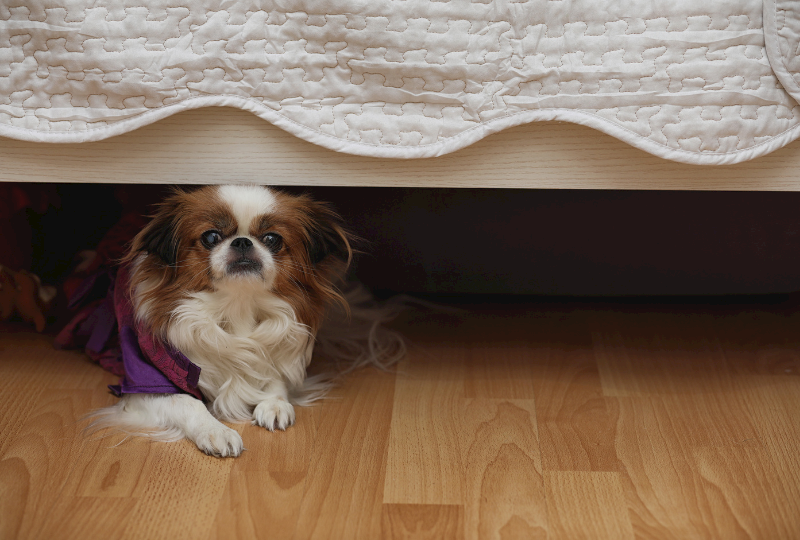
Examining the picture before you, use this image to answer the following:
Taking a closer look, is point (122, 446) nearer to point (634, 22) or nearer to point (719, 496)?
point (719, 496)

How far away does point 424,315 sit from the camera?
1997 millimetres

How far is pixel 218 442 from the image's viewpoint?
1334 mm

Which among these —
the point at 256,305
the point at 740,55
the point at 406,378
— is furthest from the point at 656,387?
the point at 256,305

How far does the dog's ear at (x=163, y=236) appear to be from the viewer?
142cm

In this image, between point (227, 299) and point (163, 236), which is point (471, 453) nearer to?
point (227, 299)

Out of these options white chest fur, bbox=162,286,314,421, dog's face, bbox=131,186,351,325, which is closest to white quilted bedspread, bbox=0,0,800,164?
dog's face, bbox=131,186,351,325

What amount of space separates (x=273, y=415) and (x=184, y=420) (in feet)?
0.55

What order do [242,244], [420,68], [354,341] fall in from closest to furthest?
[420,68] → [242,244] → [354,341]

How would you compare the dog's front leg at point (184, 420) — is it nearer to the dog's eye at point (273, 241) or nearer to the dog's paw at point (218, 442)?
the dog's paw at point (218, 442)

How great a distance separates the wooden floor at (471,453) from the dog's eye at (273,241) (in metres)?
0.35

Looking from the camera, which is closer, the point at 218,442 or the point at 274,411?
the point at 218,442

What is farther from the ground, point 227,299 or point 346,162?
point 346,162

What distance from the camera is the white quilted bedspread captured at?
1231mm

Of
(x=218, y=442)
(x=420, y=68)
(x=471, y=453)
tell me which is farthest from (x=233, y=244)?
(x=471, y=453)
